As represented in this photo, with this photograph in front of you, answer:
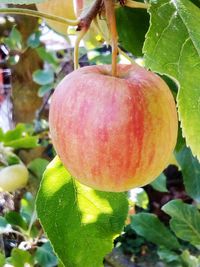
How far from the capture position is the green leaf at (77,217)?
65 cm

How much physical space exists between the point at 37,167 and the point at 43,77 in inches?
12.5

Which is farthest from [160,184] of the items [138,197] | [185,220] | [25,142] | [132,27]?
[132,27]

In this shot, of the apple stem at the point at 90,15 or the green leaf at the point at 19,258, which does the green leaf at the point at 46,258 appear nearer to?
the green leaf at the point at 19,258

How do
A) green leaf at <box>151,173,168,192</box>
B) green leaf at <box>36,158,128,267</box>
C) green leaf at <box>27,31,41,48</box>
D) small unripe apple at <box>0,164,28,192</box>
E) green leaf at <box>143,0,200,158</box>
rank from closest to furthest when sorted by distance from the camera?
green leaf at <box>143,0,200,158</box>, green leaf at <box>36,158,128,267</box>, small unripe apple at <box>0,164,28,192</box>, green leaf at <box>151,173,168,192</box>, green leaf at <box>27,31,41,48</box>

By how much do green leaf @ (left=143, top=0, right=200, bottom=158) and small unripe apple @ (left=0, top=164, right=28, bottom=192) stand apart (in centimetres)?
Result: 73

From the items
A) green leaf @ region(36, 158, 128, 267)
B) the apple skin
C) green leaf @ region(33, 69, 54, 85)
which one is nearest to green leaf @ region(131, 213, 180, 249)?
green leaf @ region(33, 69, 54, 85)

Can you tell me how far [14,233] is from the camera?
1265 millimetres

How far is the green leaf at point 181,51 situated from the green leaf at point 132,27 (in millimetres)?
181

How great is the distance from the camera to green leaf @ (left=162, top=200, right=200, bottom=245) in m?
1.06

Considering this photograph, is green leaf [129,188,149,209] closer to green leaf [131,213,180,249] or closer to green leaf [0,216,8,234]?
green leaf [131,213,180,249]

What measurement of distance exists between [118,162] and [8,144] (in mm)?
773

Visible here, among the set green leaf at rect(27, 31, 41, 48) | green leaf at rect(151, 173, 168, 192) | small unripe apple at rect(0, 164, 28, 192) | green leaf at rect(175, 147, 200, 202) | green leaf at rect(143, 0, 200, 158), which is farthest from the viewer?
green leaf at rect(27, 31, 41, 48)

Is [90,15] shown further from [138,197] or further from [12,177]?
[138,197]

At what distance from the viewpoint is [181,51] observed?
1.63 feet
